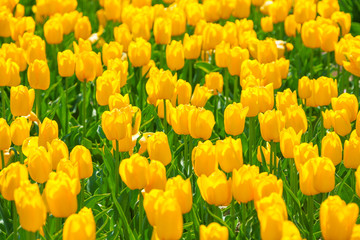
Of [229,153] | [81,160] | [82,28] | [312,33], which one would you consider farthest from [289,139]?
[82,28]

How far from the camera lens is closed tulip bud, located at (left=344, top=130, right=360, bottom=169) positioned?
313cm

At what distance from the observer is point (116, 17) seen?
6.47 meters

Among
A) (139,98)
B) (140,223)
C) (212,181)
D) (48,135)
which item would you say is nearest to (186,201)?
(212,181)

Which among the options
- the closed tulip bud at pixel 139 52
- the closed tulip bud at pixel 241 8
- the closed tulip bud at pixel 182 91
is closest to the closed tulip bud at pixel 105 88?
the closed tulip bud at pixel 182 91

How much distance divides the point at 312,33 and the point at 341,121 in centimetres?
Answer: 157

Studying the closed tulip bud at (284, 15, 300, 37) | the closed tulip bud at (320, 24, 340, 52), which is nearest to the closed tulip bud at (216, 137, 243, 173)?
the closed tulip bud at (320, 24, 340, 52)

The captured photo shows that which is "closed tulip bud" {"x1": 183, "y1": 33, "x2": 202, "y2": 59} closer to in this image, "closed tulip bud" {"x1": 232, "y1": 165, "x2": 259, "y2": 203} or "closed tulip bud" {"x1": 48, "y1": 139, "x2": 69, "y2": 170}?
"closed tulip bud" {"x1": 48, "y1": 139, "x2": 69, "y2": 170}

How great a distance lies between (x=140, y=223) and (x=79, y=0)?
218 inches

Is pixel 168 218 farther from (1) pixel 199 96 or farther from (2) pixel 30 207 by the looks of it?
(1) pixel 199 96

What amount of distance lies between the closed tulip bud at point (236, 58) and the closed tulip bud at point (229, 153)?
1.55m

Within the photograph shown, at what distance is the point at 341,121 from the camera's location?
3.54 m

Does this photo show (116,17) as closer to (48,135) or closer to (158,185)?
(48,135)

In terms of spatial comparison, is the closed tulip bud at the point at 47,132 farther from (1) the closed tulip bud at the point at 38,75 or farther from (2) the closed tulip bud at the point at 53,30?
(2) the closed tulip bud at the point at 53,30

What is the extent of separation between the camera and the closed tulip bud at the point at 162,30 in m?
5.19
